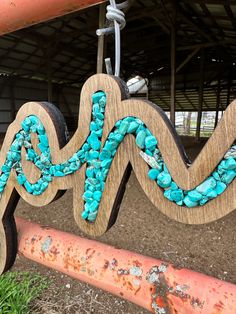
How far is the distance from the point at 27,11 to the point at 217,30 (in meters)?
5.63

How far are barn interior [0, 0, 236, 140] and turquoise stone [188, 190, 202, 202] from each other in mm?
2650

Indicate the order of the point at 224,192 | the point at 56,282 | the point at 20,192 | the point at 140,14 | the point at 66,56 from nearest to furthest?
1. the point at 224,192
2. the point at 20,192
3. the point at 56,282
4. the point at 140,14
5. the point at 66,56

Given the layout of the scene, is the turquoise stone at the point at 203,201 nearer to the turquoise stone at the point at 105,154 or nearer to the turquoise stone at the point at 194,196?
the turquoise stone at the point at 194,196

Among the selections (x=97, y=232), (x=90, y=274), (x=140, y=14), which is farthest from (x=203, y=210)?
(x=140, y=14)

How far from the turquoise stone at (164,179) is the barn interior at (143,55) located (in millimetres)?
2618

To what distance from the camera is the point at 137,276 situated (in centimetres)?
53

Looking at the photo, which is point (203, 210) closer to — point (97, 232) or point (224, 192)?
point (224, 192)

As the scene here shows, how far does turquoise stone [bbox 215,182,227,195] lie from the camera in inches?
12.9

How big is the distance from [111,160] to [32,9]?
12.6 inches

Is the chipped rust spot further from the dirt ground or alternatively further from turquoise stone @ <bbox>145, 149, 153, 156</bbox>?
the dirt ground

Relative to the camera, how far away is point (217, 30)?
5.25 meters

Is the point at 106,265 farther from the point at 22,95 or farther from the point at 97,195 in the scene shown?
the point at 22,95

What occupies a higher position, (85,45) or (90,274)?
(85,45)

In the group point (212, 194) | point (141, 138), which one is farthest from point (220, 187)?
point (141, 138)
